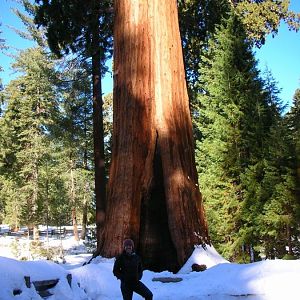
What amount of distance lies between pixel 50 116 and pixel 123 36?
1117 inches

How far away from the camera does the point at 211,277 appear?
6.88 meters

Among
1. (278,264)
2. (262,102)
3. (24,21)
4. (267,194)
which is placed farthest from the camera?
(24,21)

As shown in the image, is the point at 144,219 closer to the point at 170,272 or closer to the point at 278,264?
the point at 170,272

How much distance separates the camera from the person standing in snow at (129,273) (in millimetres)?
6094

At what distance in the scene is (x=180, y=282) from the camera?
285 inches

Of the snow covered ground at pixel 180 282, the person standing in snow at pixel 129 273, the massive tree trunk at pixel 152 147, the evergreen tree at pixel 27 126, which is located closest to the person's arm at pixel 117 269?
the person standing in snow at pixel 129 273

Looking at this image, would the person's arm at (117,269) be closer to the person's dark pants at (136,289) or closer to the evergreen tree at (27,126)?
the person's dark pants at (136,289)

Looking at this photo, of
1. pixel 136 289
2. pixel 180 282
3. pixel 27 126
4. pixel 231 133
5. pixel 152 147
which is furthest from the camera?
pixel 27 126

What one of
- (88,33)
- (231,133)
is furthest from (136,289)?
(88,33)

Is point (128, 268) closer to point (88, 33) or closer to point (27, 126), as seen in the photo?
point (88, 33)

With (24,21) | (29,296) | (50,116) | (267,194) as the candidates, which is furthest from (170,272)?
(50,116)

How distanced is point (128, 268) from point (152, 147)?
11.3 feet

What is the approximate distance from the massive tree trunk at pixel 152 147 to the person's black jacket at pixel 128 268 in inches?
91.7

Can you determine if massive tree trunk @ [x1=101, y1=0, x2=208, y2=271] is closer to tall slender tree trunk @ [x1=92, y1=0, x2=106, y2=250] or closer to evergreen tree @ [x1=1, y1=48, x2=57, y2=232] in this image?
tall slender tree trunk @ [x1=92, y1=0, x2=106, y2=250]
